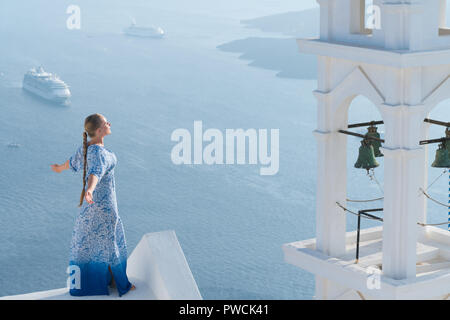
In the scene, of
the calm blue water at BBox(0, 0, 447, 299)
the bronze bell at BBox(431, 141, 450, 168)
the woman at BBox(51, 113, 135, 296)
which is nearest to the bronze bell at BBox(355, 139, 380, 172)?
the bronze bell at BBox(431, 141, 450, 168)

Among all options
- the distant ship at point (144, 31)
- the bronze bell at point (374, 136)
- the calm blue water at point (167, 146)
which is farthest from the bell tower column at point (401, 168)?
the distant ship at point (144, 31)

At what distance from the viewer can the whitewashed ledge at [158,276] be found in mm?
2307

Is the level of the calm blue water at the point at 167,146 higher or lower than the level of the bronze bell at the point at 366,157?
lower

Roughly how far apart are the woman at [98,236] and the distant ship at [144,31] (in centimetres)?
4000

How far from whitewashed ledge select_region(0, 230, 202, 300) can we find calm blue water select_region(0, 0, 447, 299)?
17.2 meters

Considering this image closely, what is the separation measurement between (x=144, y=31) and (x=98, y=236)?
40316mm

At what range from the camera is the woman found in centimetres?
232

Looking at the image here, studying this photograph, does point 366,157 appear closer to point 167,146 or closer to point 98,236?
point 98,236

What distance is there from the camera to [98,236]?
2377 mm

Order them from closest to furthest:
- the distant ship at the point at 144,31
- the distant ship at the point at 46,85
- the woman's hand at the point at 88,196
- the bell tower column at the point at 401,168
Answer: the woman's hand at the point at 88,196 → the bell tower column at the point at 401,168 → the distant ship at the point at 46,85 → the distant ship at the point at 144,31

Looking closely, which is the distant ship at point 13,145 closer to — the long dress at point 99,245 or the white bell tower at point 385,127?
the white bell tower at point 385,127

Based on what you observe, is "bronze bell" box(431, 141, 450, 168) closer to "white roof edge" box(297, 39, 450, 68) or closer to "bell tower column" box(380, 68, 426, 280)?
"bell tower column" box(380, 68, 426, 280)

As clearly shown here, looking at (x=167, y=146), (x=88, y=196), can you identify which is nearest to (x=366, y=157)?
(x=88, y=196)
